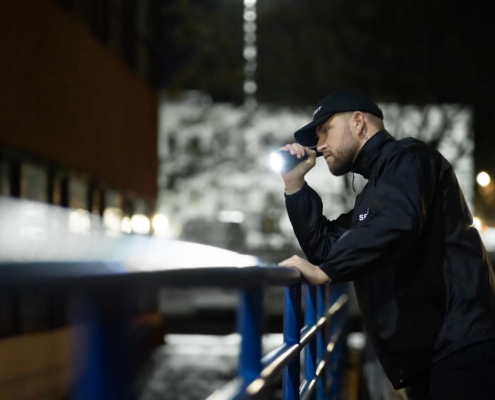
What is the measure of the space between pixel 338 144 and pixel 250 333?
1130 mm

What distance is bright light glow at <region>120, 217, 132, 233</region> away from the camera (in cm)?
2071

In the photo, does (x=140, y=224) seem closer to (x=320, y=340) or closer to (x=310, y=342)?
(x=320, y=340)

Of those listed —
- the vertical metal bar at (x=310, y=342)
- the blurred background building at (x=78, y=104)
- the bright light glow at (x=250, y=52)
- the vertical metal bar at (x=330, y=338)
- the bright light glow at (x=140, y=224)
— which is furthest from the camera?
the bright light glow at (x=250, y=52)

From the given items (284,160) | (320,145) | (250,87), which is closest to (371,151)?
(320,145)

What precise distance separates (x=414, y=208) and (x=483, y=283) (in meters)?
0.47

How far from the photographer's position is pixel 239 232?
1934 centimetres

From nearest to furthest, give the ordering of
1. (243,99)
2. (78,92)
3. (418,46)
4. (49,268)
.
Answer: (49,268) → (78,92) → (418,46) → (243,99)

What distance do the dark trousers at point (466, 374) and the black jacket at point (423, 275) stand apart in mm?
45

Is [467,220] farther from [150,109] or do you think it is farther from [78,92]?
[150,109]

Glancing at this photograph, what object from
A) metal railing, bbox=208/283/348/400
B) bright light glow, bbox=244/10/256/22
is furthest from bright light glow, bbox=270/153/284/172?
bright light glow, bbox=244/10/256/22

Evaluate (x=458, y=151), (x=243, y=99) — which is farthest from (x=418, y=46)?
(x=243, y=99)

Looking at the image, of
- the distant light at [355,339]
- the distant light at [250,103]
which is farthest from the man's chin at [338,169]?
the distant light at [250,103]

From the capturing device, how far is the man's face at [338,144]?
10.9ft

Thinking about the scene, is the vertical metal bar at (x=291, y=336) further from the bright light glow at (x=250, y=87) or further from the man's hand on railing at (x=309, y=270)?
the bright light glow at (x=250, y=87)
